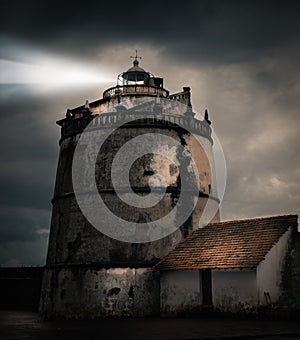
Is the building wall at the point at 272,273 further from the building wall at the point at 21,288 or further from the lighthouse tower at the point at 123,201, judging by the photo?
the building wall at the point at 21,288

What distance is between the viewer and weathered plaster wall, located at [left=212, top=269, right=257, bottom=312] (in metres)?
14.4

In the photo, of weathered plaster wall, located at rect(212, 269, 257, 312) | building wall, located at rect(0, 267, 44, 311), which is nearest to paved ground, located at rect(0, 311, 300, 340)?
weathered plaster wall, located at rect(212, 269, 257, 312)

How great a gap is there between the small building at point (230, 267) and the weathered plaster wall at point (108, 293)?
2.30 feet

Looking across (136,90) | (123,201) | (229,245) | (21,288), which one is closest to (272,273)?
(229,245)

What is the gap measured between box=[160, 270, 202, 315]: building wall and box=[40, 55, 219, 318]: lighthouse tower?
2.63 ft

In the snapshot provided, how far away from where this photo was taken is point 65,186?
19516mm

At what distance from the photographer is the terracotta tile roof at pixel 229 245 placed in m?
14.9

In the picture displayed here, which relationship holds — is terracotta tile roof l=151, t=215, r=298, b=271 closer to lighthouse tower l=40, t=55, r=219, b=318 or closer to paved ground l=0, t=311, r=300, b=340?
lighthouse tower l=40, t=55, r=219, b=318

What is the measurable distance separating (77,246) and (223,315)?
6.40 metres

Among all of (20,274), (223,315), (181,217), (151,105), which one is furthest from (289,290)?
(20,274)

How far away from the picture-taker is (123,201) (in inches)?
706

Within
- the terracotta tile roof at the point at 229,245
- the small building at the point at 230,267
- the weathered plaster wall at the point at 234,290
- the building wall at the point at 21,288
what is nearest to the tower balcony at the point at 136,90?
the terracotta tile roof at the point at 229,245

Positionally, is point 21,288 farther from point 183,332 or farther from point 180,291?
point 183,332

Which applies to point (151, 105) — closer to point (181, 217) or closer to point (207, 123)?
point (207, 123)
